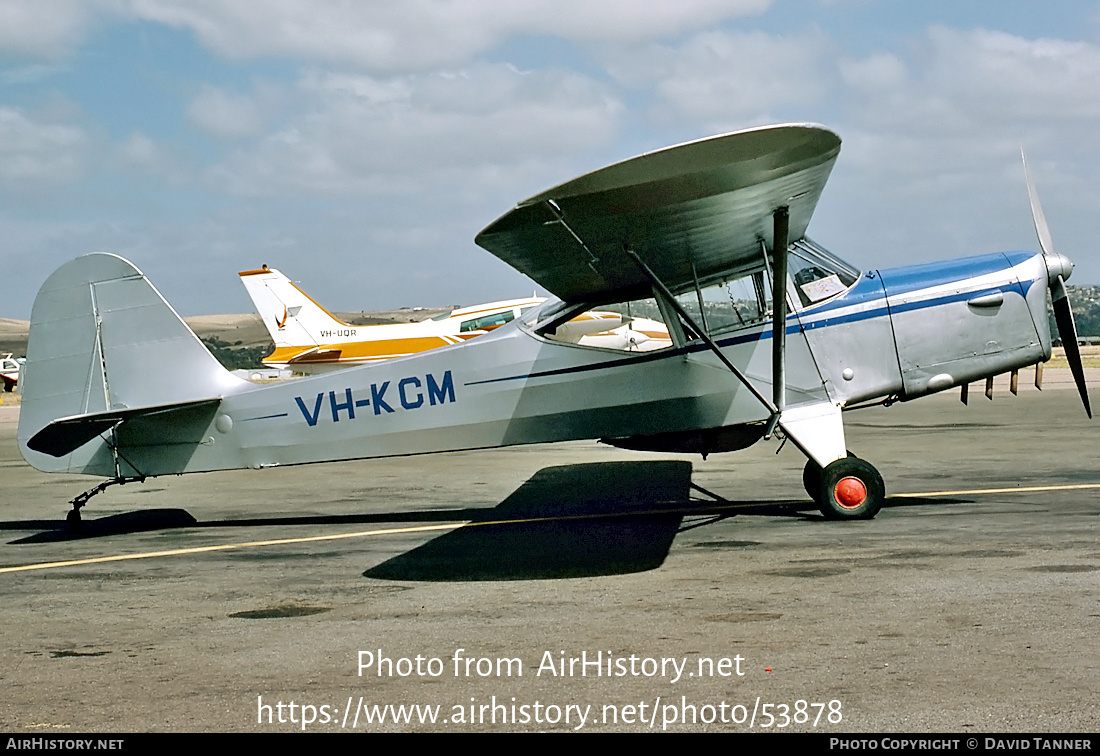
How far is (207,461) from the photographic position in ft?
31.5

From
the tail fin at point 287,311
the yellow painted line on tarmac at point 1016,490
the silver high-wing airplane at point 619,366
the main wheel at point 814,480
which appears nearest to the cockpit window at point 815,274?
the silver high-wing airplane at point 619,366

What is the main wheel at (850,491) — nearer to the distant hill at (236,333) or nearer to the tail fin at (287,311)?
the tail fin at (287,311)

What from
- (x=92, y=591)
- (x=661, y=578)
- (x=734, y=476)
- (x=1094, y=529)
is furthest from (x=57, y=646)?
(x=734, y=476)

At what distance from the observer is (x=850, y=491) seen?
27.8 feet

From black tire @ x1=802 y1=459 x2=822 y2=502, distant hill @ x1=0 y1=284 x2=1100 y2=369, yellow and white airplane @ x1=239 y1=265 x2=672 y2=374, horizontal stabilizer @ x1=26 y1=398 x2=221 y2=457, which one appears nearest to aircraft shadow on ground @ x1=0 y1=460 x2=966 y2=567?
black tire @ x1=802 y1=459 x2=822 y2=502

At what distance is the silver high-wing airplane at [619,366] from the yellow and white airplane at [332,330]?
25982 mm

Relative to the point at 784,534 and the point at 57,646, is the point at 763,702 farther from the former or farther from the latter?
the point at 784,534

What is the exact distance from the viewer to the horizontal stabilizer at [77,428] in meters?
9.02

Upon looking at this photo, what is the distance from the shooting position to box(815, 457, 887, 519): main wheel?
27.8 ft

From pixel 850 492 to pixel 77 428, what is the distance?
6424 millimetres

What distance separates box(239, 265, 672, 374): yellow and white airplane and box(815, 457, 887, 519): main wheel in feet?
89.7

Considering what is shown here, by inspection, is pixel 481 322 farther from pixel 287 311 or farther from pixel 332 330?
pixel 287 311

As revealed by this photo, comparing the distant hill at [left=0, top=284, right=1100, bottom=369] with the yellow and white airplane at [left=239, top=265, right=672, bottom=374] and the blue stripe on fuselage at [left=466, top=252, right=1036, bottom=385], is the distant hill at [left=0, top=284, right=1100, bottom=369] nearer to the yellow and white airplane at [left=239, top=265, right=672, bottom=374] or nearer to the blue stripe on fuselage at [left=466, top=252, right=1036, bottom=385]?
the yellow and white airplane at [left=239, top=265, right=672, bottom=374]

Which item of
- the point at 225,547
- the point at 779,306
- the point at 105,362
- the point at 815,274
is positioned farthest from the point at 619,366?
the point at 105,362
